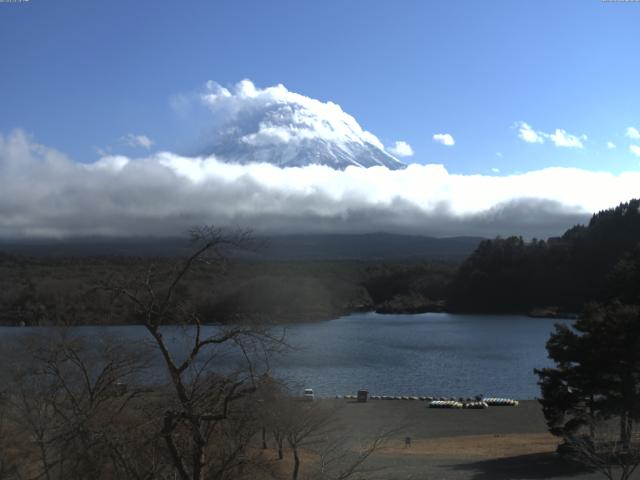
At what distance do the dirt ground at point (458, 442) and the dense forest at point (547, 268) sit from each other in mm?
65549

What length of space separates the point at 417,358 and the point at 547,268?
180 ft

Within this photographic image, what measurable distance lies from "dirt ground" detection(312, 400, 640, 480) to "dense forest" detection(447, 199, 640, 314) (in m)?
65.5

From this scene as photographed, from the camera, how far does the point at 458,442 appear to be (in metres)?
24.9

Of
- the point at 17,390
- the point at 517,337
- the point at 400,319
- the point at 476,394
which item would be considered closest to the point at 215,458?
the point at 17,390

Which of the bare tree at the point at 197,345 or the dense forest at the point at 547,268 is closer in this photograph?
the bare tree at the point at 197,345

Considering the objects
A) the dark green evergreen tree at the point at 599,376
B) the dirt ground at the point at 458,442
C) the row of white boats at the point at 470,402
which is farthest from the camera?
the row of white boats at the point at 470,402

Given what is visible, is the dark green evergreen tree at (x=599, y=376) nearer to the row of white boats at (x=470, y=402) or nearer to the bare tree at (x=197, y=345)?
the row of white boats at (x=470, y=402)

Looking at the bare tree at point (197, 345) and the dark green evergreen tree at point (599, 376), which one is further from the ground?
the bare tree at point (197, 345)

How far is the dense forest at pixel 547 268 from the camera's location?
314ft

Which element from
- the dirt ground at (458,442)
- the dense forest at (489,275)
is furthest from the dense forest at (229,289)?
the dirt ground at (458,442)

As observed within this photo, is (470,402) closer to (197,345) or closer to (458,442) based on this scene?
(458,442)

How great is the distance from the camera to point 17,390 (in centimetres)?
1120

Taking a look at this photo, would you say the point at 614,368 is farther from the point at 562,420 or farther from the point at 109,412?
the point at 109,412

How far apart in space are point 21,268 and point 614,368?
66.3 meters
